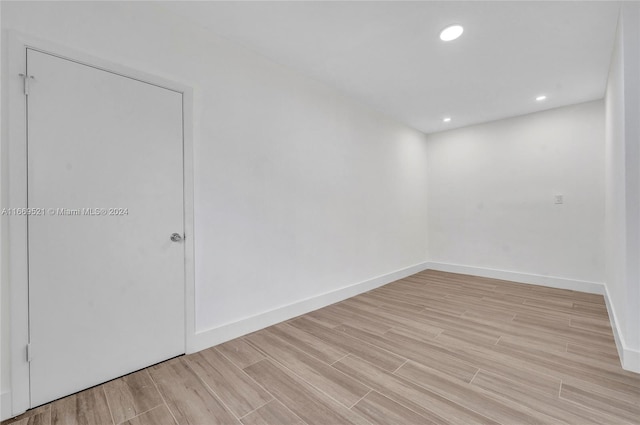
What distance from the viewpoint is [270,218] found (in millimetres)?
2814

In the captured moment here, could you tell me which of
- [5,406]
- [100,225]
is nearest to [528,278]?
[100,225]

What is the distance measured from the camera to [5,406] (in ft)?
5.01

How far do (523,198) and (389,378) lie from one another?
3.95m

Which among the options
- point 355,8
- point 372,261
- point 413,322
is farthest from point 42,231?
point 372,261

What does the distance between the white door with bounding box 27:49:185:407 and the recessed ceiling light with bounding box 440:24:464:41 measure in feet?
7.54

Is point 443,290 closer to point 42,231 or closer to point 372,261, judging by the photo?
point 372,261

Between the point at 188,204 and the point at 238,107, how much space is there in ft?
3.33

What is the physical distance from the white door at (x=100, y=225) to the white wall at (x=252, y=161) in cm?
17

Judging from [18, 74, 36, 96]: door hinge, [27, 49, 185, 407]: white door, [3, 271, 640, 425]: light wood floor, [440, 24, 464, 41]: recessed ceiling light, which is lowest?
[3, 271, 640, 425]: light wood floor

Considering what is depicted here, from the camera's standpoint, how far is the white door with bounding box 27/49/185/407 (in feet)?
5.47

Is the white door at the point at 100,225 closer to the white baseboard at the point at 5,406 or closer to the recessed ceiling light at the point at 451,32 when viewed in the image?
the white baseboard at the point at 5,406

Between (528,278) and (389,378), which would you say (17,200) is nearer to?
(389,378)

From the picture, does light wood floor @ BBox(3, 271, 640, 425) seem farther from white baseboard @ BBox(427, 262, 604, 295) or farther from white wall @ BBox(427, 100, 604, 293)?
white wall @ BBox(427, 100, 604, 293)

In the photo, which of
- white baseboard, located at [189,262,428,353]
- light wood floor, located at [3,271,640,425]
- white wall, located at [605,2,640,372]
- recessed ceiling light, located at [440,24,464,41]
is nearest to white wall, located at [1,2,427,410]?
white baseboard, located at [189,262,428,353]
